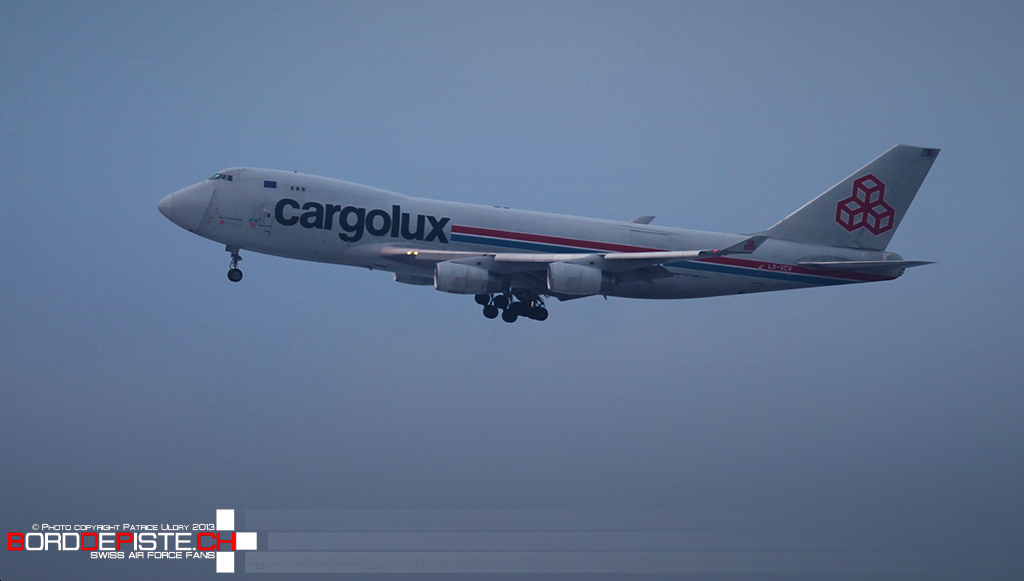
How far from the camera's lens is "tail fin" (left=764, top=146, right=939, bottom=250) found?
154 ft

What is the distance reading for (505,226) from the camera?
42188mm

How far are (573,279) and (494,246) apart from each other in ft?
14.7

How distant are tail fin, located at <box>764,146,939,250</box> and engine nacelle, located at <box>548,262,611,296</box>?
1206 cm

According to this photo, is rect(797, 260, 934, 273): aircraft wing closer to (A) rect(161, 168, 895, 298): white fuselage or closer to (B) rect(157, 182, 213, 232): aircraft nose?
(A) rect(161, 168, 895, 298): white fuselage

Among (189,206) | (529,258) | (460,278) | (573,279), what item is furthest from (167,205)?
(573,279)

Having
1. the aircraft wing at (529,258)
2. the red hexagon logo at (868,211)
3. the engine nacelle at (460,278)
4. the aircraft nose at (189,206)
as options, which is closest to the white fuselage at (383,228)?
the aircraft nose at (189,206)

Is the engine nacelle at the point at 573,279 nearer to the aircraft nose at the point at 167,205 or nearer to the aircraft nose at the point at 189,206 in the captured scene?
the aircraft nose at the point at 189,206

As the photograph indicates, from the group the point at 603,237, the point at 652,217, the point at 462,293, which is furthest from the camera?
the point at 652,217

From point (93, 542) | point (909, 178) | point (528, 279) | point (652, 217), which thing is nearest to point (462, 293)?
point (528, 279)

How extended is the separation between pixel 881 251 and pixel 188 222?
33.4 metres

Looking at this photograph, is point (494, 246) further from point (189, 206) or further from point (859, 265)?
point (859, 265)

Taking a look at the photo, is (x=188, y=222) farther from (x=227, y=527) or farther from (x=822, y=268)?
(x=822, y=268)

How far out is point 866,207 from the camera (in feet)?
155

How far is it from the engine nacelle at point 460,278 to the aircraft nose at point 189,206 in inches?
414
